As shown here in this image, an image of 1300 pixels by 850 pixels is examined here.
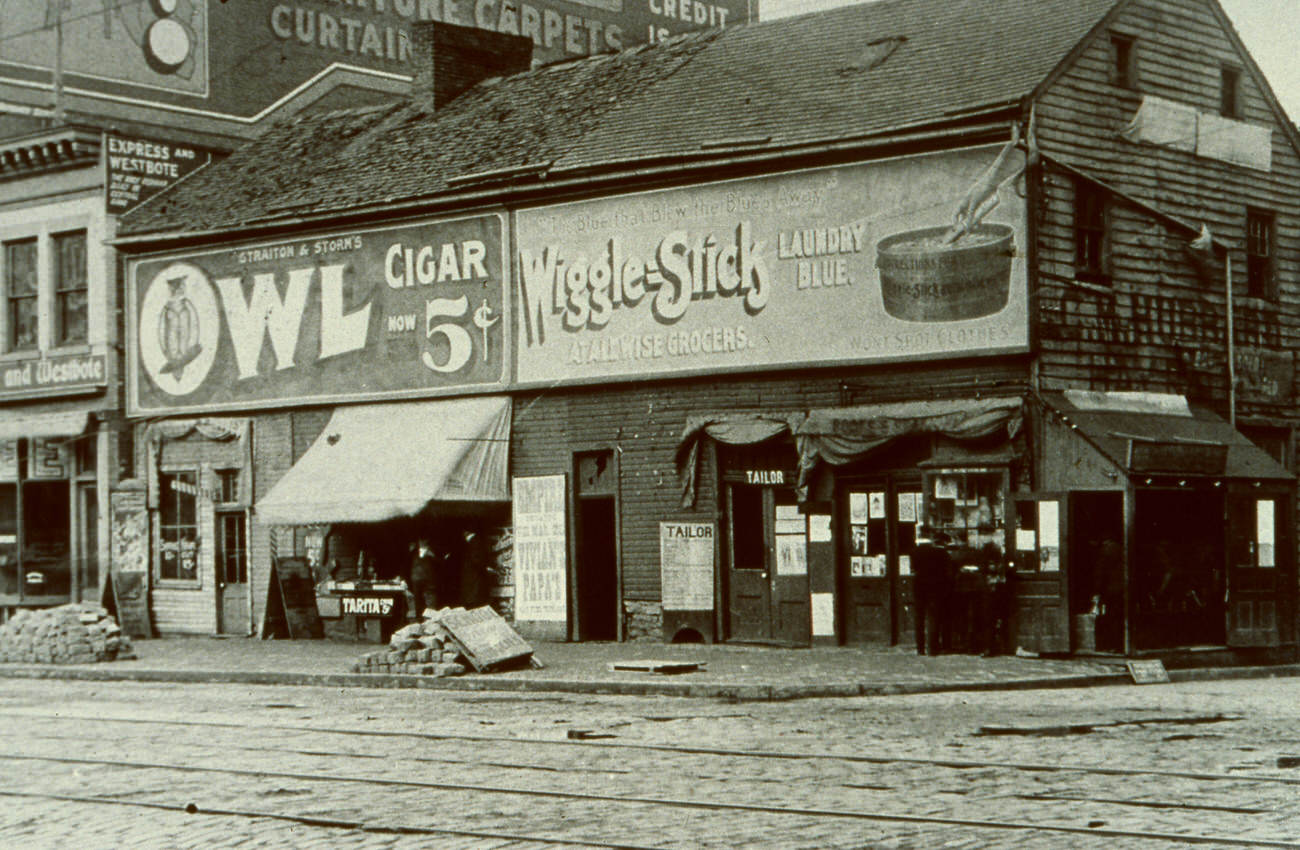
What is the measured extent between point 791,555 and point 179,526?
11.9 metres

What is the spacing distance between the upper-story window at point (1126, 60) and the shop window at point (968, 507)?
5.74 meters

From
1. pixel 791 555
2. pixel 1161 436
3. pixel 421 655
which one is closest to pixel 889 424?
pixel 791 555

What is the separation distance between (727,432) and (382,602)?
6.58m

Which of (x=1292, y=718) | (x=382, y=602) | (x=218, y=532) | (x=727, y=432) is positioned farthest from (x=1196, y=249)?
(x=218, y=532)

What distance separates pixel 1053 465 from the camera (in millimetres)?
22641

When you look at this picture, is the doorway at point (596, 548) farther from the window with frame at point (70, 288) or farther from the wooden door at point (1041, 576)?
the window with frame at point (70, 288)

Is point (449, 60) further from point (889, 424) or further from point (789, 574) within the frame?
point (889, 424)

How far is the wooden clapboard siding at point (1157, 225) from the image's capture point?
2327 cm

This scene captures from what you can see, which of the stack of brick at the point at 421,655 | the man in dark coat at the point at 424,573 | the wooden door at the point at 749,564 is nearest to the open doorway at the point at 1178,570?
the wooden door at the point at 749,564

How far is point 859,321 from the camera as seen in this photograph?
24.0 m

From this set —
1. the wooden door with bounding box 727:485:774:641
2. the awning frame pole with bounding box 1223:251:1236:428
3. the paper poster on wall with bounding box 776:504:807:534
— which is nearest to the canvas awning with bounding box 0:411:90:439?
the wooden door with bounding box 727:485:774:641

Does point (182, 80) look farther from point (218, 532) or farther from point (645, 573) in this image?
point (645, 573)

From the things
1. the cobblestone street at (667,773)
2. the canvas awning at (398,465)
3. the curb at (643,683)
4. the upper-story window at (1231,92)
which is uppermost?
the upper-story window at (1231,92)

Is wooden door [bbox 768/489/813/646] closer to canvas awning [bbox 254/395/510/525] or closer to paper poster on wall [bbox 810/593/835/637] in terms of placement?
paper poster on wall [bbox 810/593/835/637]
